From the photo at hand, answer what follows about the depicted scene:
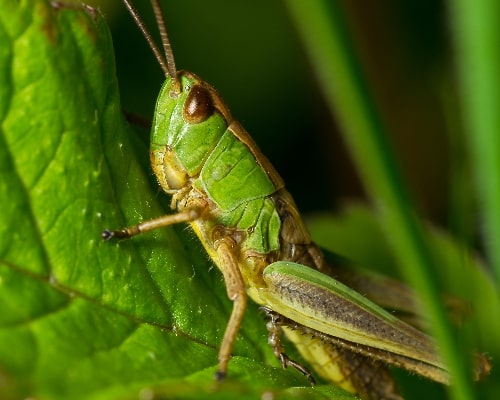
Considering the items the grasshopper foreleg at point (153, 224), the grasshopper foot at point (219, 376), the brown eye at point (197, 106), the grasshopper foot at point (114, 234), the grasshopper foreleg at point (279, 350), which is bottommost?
the grasshopper foreleg at point (279, 350)

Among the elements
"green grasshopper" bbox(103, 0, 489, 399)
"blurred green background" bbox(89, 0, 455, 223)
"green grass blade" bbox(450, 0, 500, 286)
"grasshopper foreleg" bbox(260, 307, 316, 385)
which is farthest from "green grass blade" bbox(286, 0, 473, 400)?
"blurred green background" bbox(89, 0, 455, 223)

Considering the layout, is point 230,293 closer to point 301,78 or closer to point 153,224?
point 153,224

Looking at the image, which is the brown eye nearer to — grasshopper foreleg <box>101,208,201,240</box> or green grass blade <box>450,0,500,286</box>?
grasshopper foreleg <box>101,208,201,240</box>

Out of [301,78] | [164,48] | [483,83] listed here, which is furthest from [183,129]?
[301,78]

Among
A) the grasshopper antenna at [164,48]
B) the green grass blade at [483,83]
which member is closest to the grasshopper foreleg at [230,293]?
the grasshopper antenna at [164,48]

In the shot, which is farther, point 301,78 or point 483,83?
point 301,78

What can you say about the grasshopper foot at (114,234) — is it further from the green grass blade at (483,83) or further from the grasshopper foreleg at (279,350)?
the green grass blade at (483,83)
